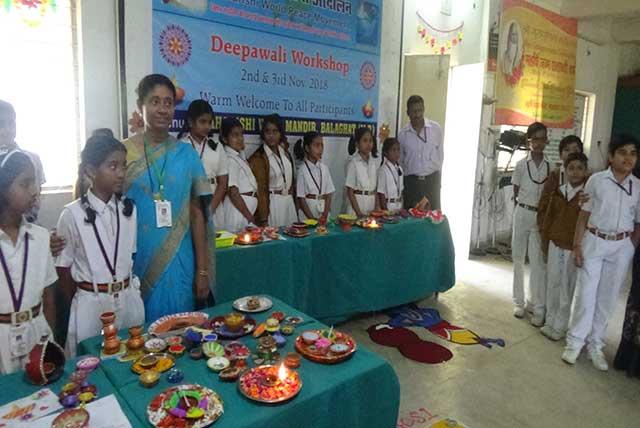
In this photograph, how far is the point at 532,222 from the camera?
356cm

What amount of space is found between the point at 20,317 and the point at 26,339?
0.26 ft

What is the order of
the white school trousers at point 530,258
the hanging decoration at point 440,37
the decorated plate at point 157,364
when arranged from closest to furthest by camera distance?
the decorated plate at point 157,364 → the white school trousers at point 530,258 → the hanging decoration at point 440,37

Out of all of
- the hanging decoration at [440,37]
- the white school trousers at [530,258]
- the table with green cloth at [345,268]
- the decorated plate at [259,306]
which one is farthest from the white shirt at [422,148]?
the decorated plate at [259,306]

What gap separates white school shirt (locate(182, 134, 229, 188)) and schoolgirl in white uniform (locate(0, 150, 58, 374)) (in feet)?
5.72

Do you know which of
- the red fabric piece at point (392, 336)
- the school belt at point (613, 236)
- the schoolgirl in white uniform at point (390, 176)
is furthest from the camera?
the schoolgirl in white uniform at point (390, 176)

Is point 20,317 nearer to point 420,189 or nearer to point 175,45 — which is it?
point 175,45

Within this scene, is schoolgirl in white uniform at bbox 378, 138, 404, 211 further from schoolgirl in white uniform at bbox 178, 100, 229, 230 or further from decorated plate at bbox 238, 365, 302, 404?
decorated plate at bbox 238, 365, 302, 404

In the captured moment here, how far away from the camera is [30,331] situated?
4.73 ft

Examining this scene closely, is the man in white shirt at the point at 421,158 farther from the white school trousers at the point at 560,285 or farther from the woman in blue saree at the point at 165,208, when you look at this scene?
the woman in blue saree at the point at 165,208

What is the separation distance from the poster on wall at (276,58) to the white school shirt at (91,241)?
6.09ft

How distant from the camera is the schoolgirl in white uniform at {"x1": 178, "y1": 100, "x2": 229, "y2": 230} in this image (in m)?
3.11

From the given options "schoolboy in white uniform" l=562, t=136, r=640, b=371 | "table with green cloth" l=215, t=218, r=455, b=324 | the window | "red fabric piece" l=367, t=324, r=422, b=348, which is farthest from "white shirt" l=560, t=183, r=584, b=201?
the window

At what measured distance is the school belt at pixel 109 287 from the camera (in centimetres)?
162

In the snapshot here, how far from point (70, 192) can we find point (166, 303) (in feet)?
5.45
